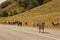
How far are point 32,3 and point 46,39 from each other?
81295 millimetres

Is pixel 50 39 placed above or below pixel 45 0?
below

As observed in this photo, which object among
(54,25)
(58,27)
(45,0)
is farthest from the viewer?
(45,0)

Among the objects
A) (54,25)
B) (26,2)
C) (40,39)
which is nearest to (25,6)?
(26,2)

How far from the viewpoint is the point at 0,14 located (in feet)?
364

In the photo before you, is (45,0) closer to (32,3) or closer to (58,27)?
(32,3)

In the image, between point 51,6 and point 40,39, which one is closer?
point 40,39

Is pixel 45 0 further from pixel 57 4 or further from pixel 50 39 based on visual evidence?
pixel 50 39

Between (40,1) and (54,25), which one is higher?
(40,1)

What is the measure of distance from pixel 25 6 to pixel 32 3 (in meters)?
5.30

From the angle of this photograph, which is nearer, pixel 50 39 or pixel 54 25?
pixel 50 39

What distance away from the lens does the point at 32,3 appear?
10069 centimetres

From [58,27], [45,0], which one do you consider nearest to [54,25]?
[58,27]

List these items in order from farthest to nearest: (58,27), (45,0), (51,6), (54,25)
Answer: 1. (45,0)
2. (51,6)
3. (54,25)
4. (58,27)

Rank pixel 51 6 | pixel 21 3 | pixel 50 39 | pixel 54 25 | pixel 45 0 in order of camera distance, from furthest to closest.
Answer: pixel 21 3, pixel 45 0, pixel 51 6, pixel 54 25, pixel 50 39
